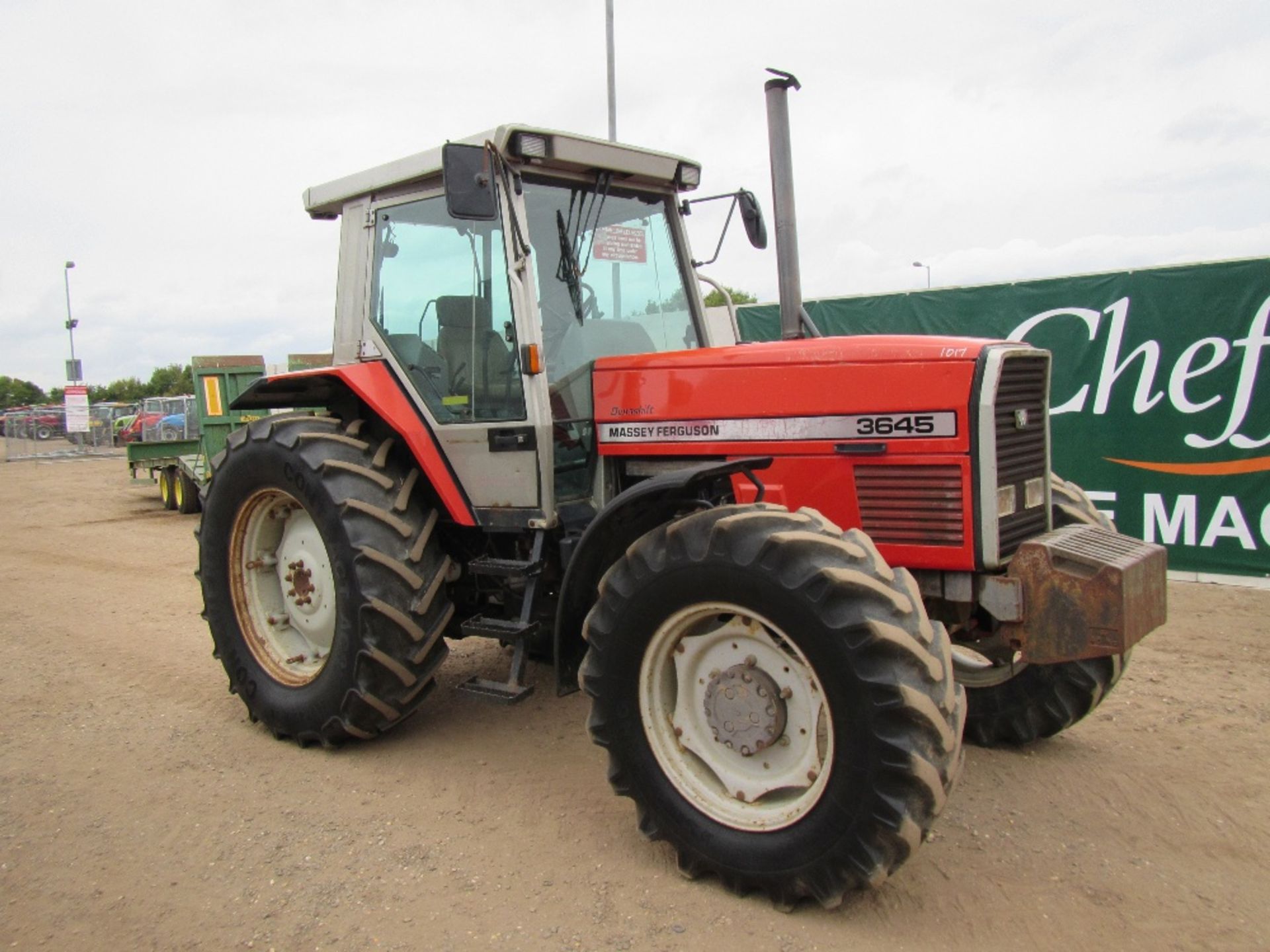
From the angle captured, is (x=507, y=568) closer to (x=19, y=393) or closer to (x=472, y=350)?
(x=472, y=350)

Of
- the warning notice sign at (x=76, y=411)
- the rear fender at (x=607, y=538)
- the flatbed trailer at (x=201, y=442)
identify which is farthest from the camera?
the warning notice sign at (x=76, y=411)

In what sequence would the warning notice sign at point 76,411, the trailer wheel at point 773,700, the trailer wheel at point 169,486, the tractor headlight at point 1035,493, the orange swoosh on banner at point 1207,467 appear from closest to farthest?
1. the trailer wheel at point 773,700
2. the tractor headlight at point 1035,493
3. the orange swoosh on banner at point 1207,467
4. the trailer wheel at point 169,486
5. the warning notice sign at point 76,411

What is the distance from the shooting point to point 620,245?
4.73m

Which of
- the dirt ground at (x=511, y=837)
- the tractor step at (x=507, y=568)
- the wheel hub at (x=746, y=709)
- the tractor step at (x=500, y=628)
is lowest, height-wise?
the dirt ground at (x=511, y=837)

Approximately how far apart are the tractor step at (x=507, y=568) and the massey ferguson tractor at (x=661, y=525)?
2 cm

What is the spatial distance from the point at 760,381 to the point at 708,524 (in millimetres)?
797

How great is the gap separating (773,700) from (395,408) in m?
2.30

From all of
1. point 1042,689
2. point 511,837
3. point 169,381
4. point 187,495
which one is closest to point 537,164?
point 511,837

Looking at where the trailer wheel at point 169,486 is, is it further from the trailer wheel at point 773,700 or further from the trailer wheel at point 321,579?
the trailer wheel at point 773,700

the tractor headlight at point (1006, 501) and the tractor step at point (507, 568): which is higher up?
the tractor headlight at point (1006, 501)

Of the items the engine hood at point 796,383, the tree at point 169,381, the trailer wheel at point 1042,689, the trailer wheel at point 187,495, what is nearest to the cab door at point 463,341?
the engine hood at point 796,383

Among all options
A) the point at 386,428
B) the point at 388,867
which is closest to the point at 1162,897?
the point at 388,867

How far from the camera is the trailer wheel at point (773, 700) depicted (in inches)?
116

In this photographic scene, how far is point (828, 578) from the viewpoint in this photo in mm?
2986
